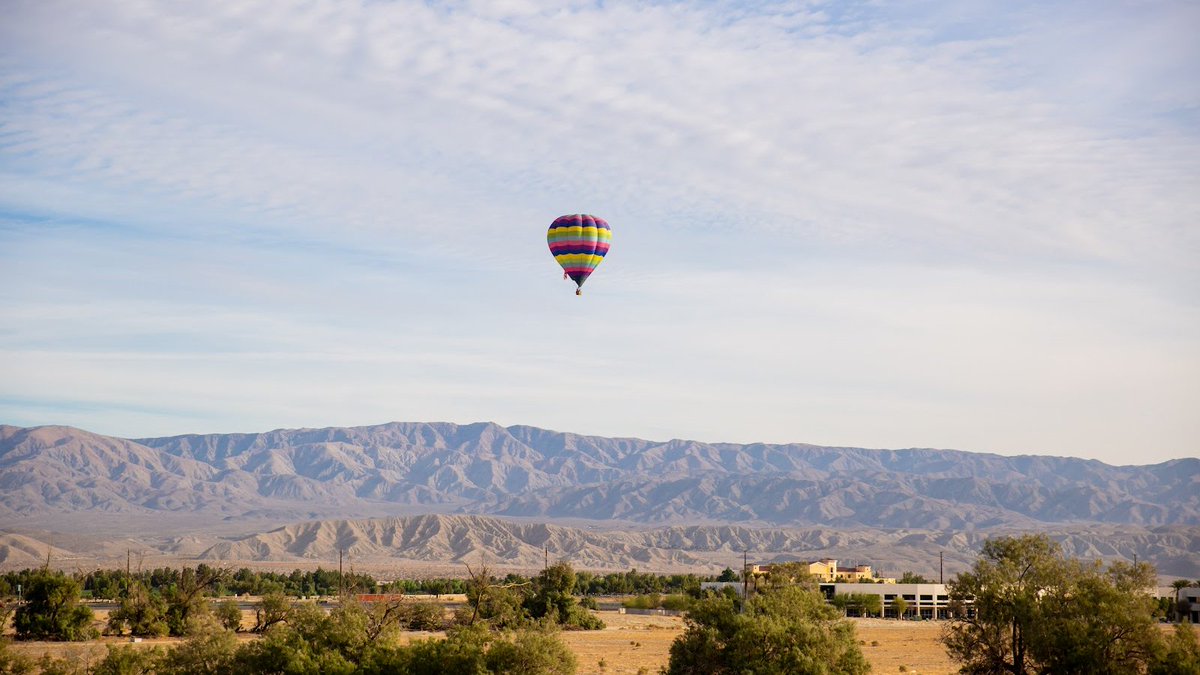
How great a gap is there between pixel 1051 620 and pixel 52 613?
203 feet

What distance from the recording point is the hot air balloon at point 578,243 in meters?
80.7

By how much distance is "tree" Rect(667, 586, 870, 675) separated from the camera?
43341 mm

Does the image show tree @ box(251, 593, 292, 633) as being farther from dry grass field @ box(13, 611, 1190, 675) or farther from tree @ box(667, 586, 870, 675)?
tree @ box(667, 586, 870, 675)

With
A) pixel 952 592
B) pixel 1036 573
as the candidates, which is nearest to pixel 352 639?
pixel 952 592

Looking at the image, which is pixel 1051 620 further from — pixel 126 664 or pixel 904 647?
pixel 904 647

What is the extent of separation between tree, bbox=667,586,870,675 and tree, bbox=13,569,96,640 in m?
47.2

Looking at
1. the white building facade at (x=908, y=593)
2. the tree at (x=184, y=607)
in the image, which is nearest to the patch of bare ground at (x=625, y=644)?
the tree at (x=184, y=607)

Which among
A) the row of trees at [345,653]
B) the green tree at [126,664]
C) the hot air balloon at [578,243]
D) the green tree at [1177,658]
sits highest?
the hot air balloon at [578,243]

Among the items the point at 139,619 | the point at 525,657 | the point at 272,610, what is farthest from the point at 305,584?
the point at 525,657

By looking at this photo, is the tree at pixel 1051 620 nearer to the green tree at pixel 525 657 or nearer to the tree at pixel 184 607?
the green tree at pixel 525 657

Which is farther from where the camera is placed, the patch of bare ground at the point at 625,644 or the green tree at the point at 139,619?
the green tree at the point at 139,619

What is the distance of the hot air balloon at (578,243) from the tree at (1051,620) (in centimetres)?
3876

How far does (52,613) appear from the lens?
79.1 meters

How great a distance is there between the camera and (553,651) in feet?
139
